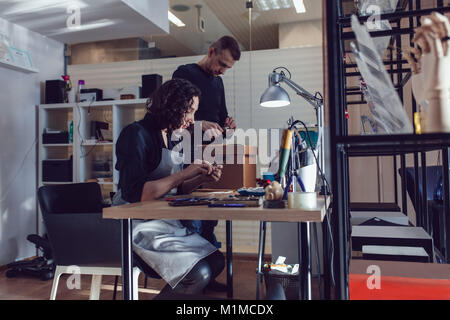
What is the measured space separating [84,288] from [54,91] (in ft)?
6.46

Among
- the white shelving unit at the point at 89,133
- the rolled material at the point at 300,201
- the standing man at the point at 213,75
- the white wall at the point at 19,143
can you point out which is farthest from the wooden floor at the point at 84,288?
the rolled material at the point at 300,201

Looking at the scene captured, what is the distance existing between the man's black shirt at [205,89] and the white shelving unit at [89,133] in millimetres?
942

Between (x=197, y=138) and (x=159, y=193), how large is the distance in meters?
0.94

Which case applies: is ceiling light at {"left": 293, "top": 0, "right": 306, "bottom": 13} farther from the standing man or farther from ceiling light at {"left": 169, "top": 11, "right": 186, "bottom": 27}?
the standing man

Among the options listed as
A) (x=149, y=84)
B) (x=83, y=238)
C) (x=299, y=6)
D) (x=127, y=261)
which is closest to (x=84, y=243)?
(x=83, y=238)

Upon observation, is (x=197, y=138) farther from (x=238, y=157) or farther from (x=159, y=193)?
(x=159, y=193)

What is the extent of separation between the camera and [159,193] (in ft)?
4.70

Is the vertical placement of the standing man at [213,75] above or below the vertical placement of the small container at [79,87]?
below

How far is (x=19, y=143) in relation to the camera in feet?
11.4

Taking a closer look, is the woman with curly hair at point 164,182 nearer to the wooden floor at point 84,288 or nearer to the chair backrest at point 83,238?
the chair backrest at point 83,238

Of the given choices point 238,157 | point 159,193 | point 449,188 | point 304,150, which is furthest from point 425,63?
point 238,157

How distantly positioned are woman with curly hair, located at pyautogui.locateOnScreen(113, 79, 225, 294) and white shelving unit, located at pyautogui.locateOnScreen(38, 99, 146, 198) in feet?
5.75

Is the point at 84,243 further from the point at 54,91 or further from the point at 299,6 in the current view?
the point at 299,6

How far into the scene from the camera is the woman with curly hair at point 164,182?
56.2 inches
